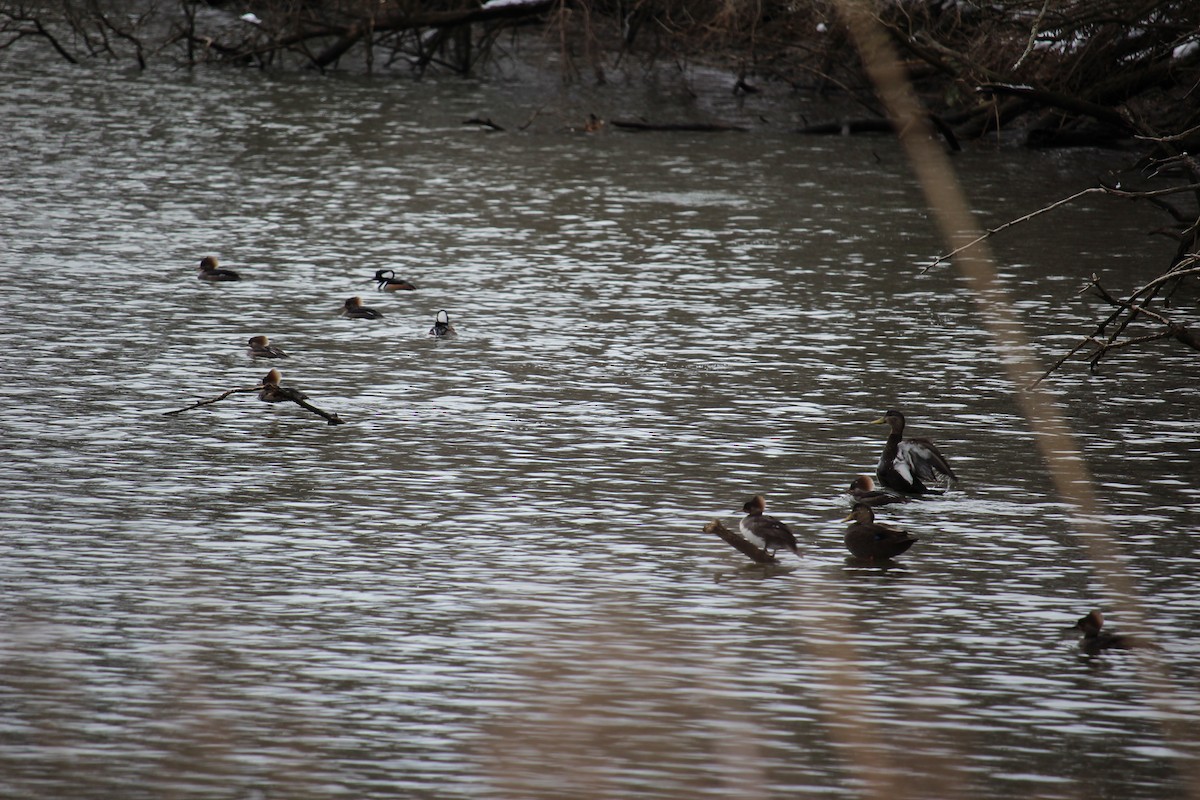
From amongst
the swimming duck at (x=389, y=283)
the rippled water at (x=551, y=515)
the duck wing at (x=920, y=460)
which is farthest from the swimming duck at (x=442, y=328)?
the duck wing at (x=920, y=460)

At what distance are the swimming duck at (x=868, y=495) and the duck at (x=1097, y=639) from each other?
2.26m

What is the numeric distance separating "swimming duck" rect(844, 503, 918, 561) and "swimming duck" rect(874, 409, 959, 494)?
52.4 inches

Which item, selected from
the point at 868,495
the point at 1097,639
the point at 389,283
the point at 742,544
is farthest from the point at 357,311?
the point at 1097,639

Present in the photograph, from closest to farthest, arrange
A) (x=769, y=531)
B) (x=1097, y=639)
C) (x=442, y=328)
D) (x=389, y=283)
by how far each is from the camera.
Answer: (x=1097, y=639), (x=769, y=531), (x=442, y=328), (x=389, y=283)

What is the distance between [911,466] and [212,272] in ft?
30.4

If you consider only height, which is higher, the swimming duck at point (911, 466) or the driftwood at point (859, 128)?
the driftwood at point (859, 128)

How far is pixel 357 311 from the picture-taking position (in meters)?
17.2

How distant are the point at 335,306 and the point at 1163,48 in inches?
474

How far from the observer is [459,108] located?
3438cm

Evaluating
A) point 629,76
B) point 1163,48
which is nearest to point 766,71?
point 629,76

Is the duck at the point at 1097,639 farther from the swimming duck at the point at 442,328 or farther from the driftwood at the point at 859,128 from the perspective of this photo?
the driftwood at the point at 859,128

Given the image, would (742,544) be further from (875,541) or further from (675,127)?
(675,127)

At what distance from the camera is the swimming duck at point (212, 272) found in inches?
723

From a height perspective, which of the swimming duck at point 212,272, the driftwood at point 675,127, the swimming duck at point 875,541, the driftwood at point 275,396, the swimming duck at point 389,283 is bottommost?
the swimming duck at point 875,541
